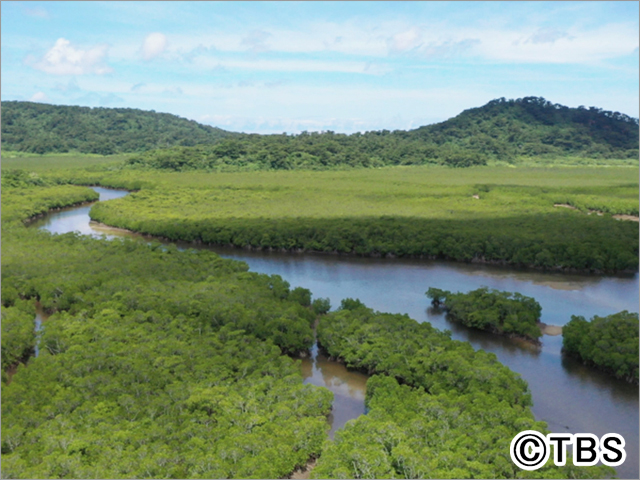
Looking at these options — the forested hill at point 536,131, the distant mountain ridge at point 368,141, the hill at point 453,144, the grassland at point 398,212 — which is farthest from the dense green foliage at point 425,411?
the forested hill at point 536,131

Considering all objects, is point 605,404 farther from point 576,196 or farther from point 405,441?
point 576,196

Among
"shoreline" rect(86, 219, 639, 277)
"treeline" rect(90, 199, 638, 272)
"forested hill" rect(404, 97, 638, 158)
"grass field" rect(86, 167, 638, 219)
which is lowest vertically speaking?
"shoreline" rect(86, 219, 639, 277)

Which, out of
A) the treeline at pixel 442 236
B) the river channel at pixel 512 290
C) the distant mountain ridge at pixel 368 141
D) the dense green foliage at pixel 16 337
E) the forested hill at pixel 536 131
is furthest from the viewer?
the forested hill at pixel 536 131

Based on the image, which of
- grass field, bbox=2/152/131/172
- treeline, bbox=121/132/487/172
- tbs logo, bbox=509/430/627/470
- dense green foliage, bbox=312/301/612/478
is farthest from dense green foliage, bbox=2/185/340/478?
grass field, bbox=2/152/131/172

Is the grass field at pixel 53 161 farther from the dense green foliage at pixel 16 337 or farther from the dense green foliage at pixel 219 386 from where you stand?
the dense green foliage at pixel 16 337

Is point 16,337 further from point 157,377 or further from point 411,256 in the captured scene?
point 411,256

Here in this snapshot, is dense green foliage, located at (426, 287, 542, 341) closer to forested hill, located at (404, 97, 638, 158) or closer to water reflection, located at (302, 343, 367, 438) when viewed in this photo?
water reflection, located at (302, 343, 367, 438)

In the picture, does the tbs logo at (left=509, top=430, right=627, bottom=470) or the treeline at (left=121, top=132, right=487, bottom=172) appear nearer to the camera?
the tbs logo at (left=509, top=430, right=627, bottom=470)
